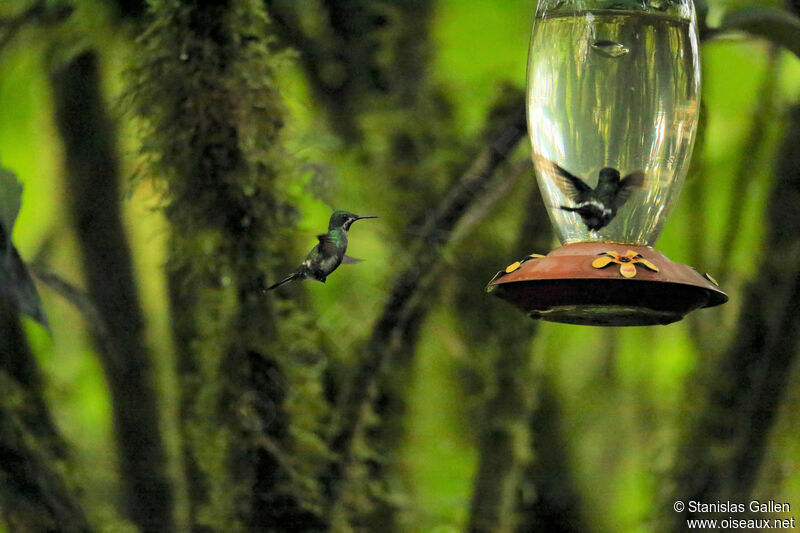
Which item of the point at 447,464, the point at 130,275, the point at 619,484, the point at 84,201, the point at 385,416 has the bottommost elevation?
the point at 619,484

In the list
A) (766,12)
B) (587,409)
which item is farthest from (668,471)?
(766,12)

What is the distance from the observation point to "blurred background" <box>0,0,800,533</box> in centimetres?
265

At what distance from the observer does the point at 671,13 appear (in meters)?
1.81

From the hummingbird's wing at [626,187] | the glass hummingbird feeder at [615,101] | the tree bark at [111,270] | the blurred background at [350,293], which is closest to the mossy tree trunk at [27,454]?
Answer: the blurred background at [350,293]

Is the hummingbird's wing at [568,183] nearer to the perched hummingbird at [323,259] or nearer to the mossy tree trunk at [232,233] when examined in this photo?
the perched hummingbird at [323,259]

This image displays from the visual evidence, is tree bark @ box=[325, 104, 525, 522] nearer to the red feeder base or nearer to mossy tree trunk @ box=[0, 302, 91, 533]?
mossy tree trunk @ box=[0, 302, 91, 533]

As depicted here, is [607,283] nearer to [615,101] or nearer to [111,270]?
[615,101]

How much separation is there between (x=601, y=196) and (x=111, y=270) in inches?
86.6

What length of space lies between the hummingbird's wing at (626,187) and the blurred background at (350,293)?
2.09 ft

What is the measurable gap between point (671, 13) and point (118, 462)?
A: 2.54m

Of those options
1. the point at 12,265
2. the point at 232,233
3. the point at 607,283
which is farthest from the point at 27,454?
the point at 607,283

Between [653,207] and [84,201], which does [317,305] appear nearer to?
[84,201]

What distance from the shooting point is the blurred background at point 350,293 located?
104 inches

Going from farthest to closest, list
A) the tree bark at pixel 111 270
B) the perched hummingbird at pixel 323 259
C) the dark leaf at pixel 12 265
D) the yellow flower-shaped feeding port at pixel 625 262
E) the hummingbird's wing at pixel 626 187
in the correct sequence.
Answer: the tree bark at pixel 111 270 → the dark leaf at pixel 12 265 → the hummingbird's wing at pixel 626 187 → the perched hummingbird at pixel 323 259 → the yellow flower-shaped feeding port at pixel 625 262
